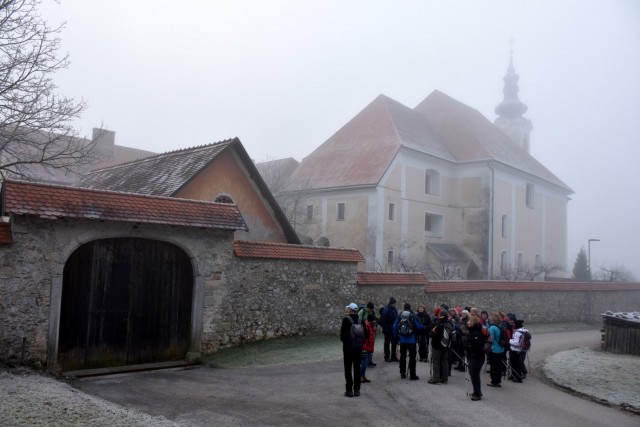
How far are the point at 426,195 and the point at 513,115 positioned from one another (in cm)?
3020

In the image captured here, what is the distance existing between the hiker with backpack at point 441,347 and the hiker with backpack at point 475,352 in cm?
72

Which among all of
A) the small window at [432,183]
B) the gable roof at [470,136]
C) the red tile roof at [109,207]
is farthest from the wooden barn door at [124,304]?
the gable roof at [470,136]

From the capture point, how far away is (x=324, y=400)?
9273mm

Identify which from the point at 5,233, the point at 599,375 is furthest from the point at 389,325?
the point at 5,233

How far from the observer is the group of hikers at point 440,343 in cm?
974

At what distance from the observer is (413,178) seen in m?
37.4


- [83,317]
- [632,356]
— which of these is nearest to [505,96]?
[632,356]

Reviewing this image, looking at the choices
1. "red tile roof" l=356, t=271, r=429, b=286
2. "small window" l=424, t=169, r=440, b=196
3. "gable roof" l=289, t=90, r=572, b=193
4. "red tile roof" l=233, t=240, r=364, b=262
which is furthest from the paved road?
"small window" l=424, t=169, r=440, b=196

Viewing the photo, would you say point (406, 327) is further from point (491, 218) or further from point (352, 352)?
point (491, 218)

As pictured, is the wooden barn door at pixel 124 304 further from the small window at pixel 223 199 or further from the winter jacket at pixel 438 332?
the winter jacket at pixel 438 332

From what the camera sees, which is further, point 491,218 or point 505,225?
point 505,225

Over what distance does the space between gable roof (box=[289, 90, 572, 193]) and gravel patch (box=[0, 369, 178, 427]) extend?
27.5 meters

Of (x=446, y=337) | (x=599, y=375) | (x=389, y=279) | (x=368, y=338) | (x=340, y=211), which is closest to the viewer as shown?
(x=368, y=338)

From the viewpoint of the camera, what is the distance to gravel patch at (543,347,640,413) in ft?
35.9
